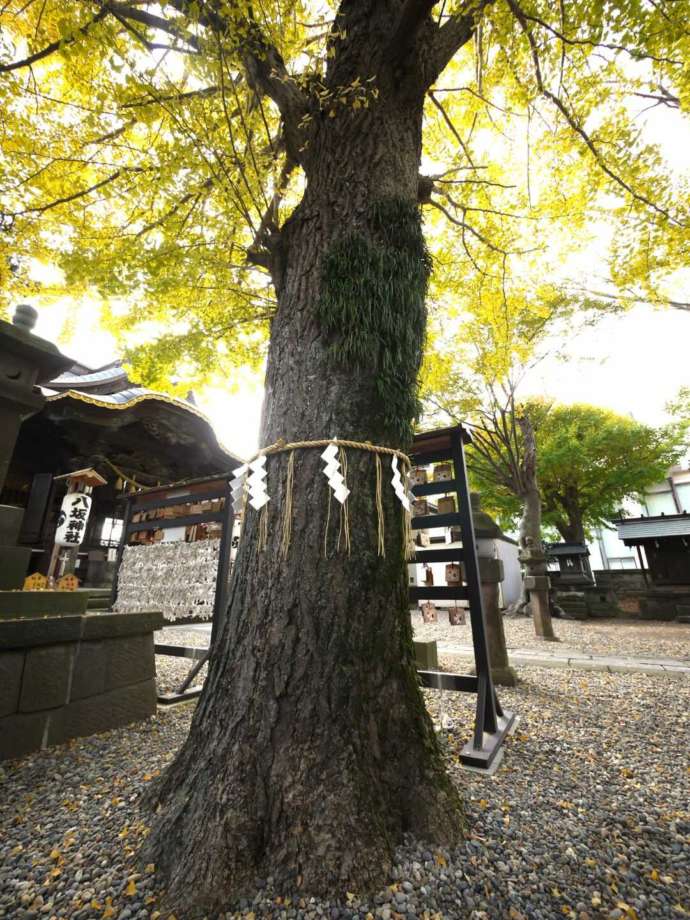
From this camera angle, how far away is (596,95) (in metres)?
4.02

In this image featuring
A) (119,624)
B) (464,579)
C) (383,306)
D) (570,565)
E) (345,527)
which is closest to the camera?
(345,527)

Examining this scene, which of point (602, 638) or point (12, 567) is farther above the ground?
point (12, 567)

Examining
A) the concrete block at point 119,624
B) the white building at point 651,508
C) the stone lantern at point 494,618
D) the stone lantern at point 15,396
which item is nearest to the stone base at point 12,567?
the stone lantern at point 15,396

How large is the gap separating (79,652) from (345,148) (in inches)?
159

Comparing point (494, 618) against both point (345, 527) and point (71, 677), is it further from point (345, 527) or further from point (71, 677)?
point (71, 677)

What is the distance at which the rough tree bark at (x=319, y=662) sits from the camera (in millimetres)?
1396

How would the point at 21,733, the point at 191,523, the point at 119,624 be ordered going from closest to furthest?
the point at 21,733, the point at 119,624, the point at 191,523

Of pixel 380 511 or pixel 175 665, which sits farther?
pixel 175 665

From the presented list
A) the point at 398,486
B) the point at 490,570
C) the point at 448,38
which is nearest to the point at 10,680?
the point at 398,486

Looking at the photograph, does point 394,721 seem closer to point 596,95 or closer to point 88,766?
point 88,766

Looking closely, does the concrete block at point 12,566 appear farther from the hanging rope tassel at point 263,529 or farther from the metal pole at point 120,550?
the hanging rope tassel at point 263,529

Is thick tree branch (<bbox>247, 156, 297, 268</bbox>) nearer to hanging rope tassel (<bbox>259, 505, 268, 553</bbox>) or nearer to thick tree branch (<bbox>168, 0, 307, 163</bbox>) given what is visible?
thick tree branch (<bbox>168, 0, 307, 163</bbox>)

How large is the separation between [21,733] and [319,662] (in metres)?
2.51

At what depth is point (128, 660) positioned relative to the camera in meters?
3.35
